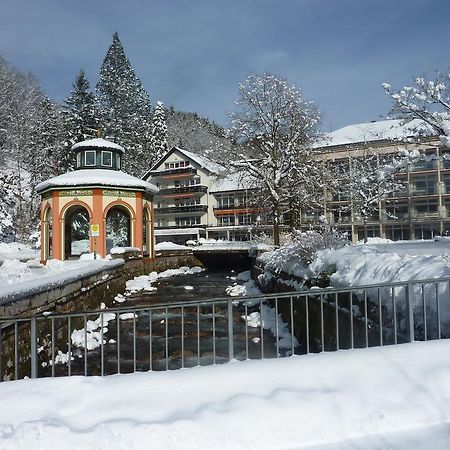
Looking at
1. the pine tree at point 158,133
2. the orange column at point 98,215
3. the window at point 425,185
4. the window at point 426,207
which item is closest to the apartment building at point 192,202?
the pine tree at point 158,133

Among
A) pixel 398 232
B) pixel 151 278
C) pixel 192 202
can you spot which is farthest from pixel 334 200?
pixel 151 278

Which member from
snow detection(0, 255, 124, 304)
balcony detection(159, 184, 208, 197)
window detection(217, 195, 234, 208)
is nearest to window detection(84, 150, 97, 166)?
snow detection(0, 255, 124, 304)

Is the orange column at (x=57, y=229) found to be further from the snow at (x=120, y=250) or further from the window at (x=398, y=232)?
the window at (x=398, y=232)

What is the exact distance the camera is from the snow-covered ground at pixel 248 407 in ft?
10.4

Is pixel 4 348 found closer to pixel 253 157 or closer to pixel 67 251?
pixel 67 251

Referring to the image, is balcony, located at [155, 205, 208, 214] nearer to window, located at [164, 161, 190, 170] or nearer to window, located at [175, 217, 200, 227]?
window, located at [175, 217, 200, 227]

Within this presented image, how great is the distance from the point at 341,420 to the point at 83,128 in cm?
4459

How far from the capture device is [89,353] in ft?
32.0

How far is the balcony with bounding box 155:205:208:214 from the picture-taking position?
55469mm

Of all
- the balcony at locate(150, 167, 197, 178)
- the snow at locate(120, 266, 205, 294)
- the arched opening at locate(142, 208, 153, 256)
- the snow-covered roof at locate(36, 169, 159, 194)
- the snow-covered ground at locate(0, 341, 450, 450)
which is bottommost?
the snow at locate(120, 266, 205, 294)

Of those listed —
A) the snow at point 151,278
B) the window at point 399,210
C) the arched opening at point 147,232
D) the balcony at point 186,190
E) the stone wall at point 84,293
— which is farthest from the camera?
the balcony at point 186,190

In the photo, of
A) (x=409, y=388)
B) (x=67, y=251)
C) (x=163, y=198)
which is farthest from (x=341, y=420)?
(x=163, y=198)

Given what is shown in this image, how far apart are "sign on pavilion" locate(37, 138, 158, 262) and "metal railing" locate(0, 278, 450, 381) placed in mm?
12024

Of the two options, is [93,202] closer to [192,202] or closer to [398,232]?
[192,202]
